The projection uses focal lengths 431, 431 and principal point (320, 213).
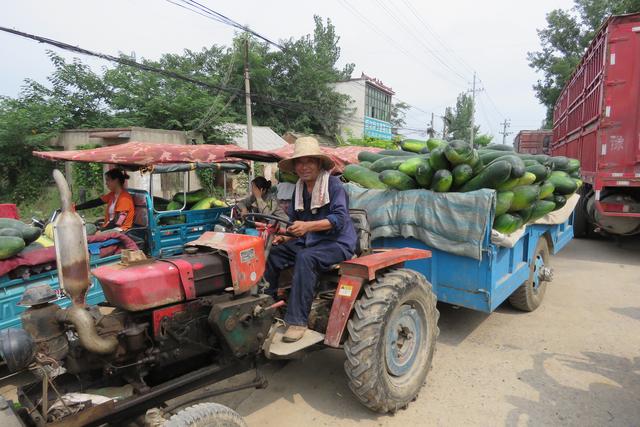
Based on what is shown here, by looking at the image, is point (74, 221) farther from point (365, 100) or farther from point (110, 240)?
point (365, 100)

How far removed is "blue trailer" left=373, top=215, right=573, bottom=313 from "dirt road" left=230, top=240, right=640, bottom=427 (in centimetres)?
47

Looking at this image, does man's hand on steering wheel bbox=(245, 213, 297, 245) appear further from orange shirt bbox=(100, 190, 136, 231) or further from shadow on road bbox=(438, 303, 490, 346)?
orange shirt bbox=(100, 190, 136, 231)

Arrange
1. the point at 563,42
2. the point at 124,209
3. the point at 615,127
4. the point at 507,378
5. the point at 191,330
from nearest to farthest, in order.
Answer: the point at 191,330 → the point at 507,378 → the point at 124,209 → the point at 615,127 → the point at 563,42

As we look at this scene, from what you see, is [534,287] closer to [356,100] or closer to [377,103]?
[356,100]

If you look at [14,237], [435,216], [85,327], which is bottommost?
[85,327]

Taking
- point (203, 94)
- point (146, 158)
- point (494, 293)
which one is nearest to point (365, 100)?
point (203, 94)

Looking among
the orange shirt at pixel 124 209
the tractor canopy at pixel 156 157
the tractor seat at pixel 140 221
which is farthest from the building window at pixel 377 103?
the orange shirt at pixel 124 209

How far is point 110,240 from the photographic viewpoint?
4.78 metres

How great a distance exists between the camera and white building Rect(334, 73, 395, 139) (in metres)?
34.6

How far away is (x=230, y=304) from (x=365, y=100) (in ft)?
114

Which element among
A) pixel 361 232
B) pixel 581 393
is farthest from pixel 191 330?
pixel 581 393

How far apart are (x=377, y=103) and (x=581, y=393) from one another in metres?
37.0

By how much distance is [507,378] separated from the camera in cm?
346

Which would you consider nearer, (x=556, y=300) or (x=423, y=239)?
(x=423, y=239)
